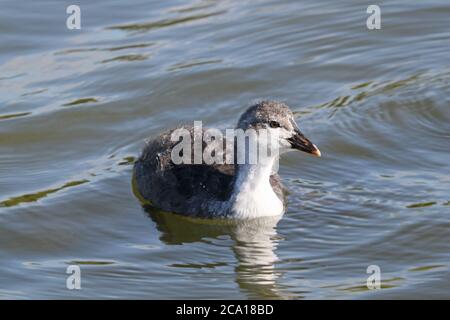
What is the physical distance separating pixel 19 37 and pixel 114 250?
6336mm

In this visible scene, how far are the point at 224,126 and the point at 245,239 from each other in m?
2.54

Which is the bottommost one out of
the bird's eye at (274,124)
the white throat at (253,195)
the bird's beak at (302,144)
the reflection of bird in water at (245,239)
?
the reflection of bird in water at (245,239)

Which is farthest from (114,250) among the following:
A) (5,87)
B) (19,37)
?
(19,37)

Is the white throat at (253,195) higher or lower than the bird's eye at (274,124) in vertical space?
lower

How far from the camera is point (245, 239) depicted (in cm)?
1106

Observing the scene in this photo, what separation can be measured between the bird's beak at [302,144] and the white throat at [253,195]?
0.37 metres

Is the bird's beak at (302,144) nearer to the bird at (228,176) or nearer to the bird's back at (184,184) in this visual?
the bird at (228,176)

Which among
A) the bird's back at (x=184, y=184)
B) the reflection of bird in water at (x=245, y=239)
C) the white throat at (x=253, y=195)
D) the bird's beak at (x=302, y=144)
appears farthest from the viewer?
the bird's back at (x=184, y=184)

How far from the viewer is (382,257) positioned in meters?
10.2

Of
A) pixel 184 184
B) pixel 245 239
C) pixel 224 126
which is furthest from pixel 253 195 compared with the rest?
pixel 224 126

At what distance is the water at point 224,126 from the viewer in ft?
33.4

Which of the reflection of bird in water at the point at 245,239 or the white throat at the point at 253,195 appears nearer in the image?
the reflection of bird in water at the point at 245,239

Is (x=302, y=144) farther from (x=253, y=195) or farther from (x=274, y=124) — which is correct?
(x=253, y=195)

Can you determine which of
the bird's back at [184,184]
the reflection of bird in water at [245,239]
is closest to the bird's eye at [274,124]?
the bird's back at [184,184]
